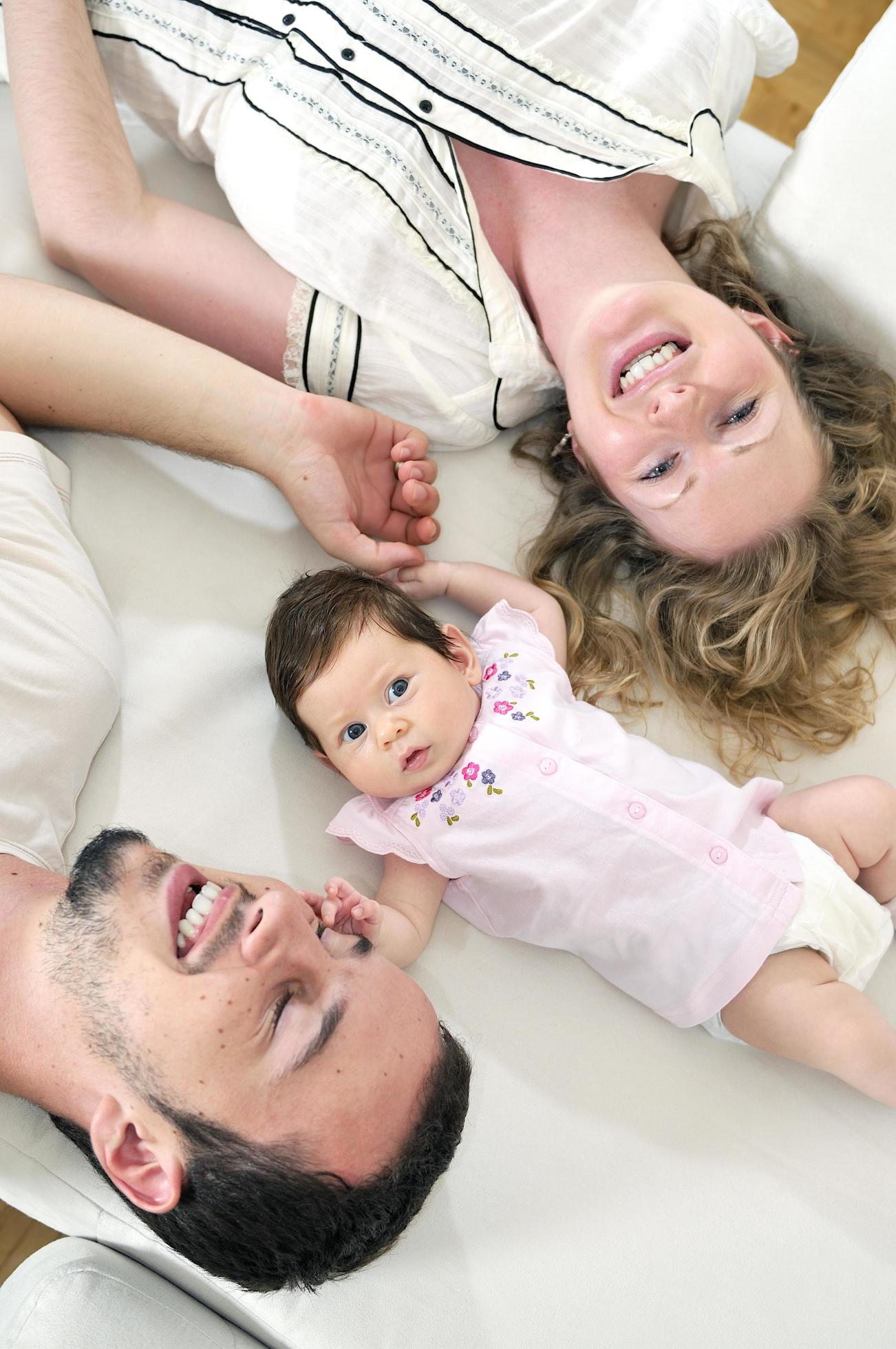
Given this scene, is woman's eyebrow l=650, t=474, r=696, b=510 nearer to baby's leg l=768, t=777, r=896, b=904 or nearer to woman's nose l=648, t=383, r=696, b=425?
woman's nose l=648, t=383, r=696, b=425

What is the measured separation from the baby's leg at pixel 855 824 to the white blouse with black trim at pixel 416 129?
0.79 m

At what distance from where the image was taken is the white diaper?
1.30 m

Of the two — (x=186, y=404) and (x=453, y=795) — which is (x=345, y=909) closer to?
(x=453, y=795)

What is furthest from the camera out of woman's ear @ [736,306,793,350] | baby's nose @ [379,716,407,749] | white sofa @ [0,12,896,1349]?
woman's ear @ [736,306,793,350]

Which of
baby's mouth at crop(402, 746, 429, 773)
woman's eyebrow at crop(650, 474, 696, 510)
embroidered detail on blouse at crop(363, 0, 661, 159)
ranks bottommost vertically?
baby's mouth at crop(402, 746, 429, 773)

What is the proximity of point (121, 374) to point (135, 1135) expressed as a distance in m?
1.00

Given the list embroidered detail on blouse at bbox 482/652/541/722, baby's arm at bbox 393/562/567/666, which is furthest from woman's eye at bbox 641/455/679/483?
embroidered detail on blouse at bbox 482/652/541/722

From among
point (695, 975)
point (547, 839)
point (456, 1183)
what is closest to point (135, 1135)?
point (456, 1183)

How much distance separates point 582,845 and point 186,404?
84 centimetres

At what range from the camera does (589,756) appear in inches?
53.4

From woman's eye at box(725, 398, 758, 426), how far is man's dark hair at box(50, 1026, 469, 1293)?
0.99 metres

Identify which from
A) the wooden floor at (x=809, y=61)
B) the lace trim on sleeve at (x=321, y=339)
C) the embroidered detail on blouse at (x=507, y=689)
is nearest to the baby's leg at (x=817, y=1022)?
the embroidered detail on blouse at (x=507, y=689)

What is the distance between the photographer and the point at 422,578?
153 cm

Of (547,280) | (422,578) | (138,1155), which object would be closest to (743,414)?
(547,280)
